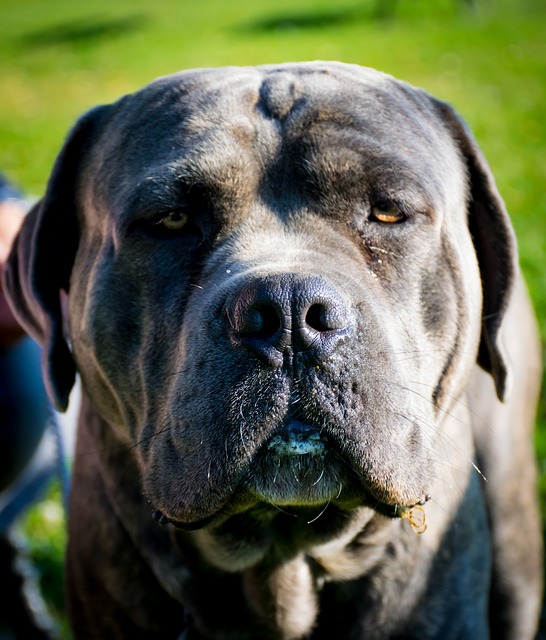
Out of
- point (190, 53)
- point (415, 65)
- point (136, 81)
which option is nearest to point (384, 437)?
point (415, 65)

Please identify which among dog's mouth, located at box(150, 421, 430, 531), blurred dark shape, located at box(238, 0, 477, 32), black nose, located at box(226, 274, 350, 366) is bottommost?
blurred dark shape, located at box(238, 0, 477, 32)

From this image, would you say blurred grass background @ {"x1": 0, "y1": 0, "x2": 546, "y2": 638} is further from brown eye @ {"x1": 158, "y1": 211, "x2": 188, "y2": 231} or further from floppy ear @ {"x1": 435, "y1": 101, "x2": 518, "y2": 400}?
brown eye @ {"x1": 158, "y1": 211, "x2": 188, "y2": 231}

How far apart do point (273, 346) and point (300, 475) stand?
351mm

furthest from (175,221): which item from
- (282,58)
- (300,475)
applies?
(282,58)

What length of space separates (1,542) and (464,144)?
9.67 feet

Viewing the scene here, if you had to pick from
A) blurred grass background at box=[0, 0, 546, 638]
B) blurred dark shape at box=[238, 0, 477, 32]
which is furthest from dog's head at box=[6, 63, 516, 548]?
blurred dark shape at box=[238, 0, 477, 32]

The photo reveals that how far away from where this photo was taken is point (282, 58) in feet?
53.4

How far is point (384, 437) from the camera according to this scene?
218cm

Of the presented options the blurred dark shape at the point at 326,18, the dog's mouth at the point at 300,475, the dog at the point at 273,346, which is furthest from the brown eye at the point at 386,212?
the blurred dark shape at the point at 326,18

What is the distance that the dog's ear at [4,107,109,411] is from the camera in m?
2.83

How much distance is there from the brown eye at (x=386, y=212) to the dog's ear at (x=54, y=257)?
3.40 ft

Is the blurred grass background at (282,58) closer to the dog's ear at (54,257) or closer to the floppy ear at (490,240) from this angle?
the floppy ear at (490,240)

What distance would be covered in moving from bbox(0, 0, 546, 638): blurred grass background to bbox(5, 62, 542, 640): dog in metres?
1.11

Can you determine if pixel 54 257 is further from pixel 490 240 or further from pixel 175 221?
pixel 490 240
